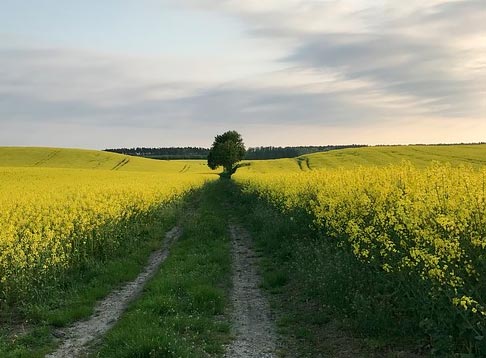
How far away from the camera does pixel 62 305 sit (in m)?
9.97

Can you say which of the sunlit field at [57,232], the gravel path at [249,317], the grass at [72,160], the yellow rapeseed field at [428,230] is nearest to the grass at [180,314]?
the gravel path at [249,317]

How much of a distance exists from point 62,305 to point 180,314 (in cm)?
298

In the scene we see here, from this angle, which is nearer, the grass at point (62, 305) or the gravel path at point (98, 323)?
the gravel path at point (98, 323)

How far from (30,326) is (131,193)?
48.5 feet

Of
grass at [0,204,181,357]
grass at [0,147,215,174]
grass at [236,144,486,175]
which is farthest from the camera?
grass at [0,147,215,174]

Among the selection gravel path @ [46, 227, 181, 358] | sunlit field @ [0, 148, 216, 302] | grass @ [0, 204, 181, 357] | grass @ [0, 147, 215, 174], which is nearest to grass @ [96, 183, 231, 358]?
gravel path @ [46, 227, 181, 358]

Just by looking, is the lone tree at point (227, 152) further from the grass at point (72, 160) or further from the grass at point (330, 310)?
the grass at point (330, 310)

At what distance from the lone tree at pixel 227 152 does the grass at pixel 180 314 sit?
75454 millimetres

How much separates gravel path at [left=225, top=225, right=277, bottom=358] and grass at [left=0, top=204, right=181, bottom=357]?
9.93ft

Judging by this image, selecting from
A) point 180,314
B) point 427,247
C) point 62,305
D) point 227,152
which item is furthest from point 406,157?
point 427,247

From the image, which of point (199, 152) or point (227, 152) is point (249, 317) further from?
point (199, 152)

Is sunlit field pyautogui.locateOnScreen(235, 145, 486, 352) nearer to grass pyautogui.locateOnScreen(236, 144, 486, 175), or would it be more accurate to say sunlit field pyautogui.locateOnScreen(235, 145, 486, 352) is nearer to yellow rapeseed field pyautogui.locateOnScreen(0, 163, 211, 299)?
yellow rapeseed field pyautogui.locateOnScreen(0, 163, 211, 299)

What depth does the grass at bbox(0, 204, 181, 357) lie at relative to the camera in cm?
789

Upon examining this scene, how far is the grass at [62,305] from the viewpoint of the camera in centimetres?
789
